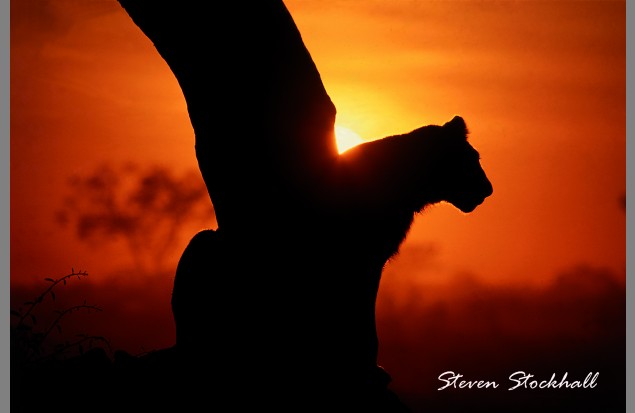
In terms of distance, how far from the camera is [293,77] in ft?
25.4

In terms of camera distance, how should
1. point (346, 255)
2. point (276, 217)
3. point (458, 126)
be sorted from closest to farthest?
point (276, 217), point (346, 255), point (458, 126)

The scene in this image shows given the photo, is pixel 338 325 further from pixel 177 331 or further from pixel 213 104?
pixel 213 104

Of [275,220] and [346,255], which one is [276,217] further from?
[346,255]

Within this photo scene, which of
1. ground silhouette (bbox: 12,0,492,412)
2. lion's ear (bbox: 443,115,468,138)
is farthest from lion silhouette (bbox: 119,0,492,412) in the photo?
lion's ear (bbox: 443,115,468,138)

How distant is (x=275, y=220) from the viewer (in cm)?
798

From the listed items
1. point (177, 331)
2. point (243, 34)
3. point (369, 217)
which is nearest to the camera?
point (243, 34)

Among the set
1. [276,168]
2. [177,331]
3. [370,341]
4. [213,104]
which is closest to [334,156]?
[276,168]

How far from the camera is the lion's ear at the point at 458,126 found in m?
8.82

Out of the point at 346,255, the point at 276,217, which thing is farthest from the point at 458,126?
the point at 276,217

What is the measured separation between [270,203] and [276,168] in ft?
1.13

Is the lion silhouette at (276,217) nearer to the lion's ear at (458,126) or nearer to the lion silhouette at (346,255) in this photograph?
the lion silhouette at (346,255)

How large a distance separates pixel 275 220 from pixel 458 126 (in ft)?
7.50

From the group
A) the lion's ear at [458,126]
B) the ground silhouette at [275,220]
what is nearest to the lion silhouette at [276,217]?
the ground silhouette at [275,220]

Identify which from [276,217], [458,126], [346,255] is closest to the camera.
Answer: [276,217]
